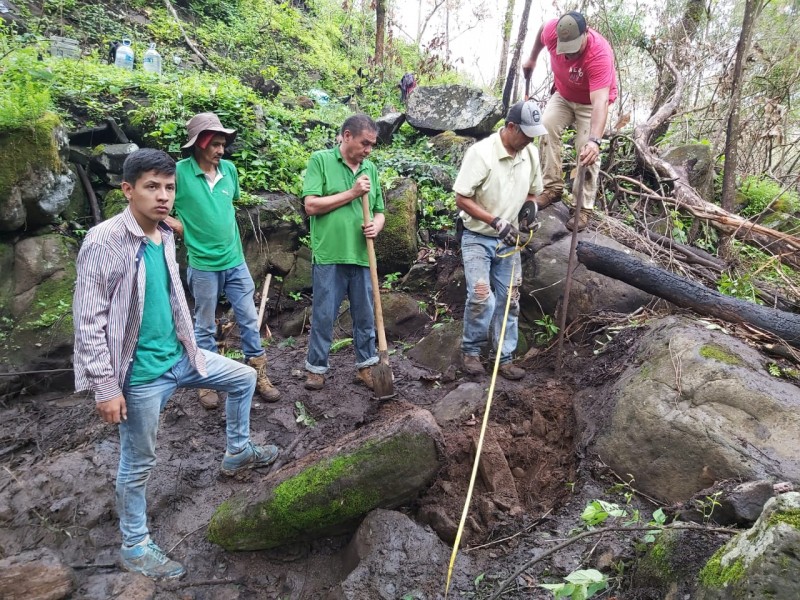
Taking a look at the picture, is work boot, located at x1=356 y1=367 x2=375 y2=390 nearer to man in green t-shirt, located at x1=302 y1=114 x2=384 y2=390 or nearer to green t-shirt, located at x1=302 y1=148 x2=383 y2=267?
man in green t-shirt, located at x1=302 y1=114 x2=384 y2=390

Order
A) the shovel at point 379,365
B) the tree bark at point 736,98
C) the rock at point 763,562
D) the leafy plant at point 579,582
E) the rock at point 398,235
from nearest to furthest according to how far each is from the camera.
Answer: the rock at point 763,562 < the leafy plant at point 579,582 < the shovel at point 379,365 < the tree bark at point 736,98 < the rock at point 398,235

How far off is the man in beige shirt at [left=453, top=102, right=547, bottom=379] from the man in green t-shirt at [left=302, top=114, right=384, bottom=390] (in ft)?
2.78

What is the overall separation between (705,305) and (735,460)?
5.08 ft

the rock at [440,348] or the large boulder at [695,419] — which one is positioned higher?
the large boulder at [695,419]

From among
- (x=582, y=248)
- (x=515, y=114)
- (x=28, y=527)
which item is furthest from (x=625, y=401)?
(x=28, y=527)

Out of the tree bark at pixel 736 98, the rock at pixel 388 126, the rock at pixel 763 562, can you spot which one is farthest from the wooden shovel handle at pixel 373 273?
the rock at pixel 388 126

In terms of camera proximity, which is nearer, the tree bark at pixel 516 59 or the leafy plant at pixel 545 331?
the leafy plant at pixel 545 331

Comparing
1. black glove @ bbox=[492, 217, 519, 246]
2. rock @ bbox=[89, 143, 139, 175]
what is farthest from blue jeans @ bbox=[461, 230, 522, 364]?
rock @ bbox=[89, 143, 139, 175]

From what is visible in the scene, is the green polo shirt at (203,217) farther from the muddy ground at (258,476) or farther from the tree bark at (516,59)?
the tree bark at (516,59)

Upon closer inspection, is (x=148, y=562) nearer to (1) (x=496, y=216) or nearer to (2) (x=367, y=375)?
(2) (x=367, y=375)

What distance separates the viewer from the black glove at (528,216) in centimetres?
436

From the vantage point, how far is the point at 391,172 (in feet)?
24.8

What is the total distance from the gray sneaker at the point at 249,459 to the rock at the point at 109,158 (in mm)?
4828

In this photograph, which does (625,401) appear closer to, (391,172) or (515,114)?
(515,114)
